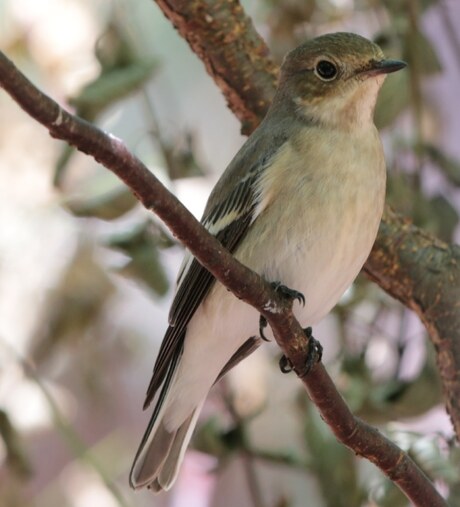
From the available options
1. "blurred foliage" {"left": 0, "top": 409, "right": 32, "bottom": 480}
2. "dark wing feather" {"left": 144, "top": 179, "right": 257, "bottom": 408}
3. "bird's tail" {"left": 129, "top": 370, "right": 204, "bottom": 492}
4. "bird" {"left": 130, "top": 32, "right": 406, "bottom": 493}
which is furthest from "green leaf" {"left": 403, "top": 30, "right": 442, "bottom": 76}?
"blurred foliage" {"left": 0, "top": 409, "right": 32, "bottom": 480}

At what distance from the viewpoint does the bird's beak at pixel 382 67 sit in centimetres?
175

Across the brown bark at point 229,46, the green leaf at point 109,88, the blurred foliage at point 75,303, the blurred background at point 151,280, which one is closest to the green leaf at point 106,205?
the blurred background at point 151,280

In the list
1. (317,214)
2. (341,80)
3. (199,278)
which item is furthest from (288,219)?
(341,80)

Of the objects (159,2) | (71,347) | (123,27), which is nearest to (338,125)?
(159,2)

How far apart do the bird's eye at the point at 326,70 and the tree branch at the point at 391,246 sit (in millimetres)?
131

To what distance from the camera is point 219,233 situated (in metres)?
1.79

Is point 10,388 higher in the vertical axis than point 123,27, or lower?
lower

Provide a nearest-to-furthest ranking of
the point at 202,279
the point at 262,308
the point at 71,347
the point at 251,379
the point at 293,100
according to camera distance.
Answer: the point at 262,308 < the point at 202,279 < the point at 293,100 < the point at 71,347 < the point at 251,379

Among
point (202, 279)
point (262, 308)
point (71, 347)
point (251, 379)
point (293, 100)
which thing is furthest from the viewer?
point (251, 379)

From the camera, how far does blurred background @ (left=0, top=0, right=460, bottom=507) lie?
2.12m

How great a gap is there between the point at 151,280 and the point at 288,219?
21.7 inches

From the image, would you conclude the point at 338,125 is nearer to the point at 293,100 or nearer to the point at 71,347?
the point at 293,100

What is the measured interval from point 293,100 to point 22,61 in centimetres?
126

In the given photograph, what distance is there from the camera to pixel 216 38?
189cm
